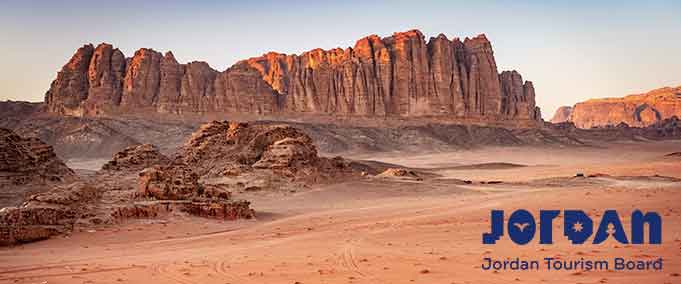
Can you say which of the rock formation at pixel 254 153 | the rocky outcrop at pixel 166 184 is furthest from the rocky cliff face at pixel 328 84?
the rocky outcrop at pixel 166 184

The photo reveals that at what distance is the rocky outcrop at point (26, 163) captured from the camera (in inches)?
787

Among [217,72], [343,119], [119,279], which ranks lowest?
[119,279]

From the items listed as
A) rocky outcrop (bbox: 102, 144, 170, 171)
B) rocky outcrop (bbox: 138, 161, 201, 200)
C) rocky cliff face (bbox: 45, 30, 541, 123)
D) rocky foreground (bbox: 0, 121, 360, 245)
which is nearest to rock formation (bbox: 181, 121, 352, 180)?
rocky foreground (bbox: 0, 121, 360, 245)

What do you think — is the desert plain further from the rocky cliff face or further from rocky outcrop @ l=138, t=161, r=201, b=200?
the rocky cliff face

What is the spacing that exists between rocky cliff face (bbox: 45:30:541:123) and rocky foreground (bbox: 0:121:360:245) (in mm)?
68991

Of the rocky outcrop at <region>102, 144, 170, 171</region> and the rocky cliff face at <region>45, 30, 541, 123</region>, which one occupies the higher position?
the rocky cliff face at <region>45, 30, 541, 123</region>

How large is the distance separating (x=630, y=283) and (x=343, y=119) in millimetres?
95220

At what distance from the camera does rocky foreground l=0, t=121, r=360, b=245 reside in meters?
14.5

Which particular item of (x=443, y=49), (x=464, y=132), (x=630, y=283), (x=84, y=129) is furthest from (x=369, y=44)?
(x=630, y=283)

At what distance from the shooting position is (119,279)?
8750 mm

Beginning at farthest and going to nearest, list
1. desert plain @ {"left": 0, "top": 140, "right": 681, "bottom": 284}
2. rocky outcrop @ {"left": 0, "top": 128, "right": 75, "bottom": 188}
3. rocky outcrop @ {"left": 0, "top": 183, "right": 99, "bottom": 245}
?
1. rocky outcrop @ {"left": 0, "top": 128, "right": 75, "bottom": 188}
2. rocky outcrop @ {"left": 0, "top": 183, "right": 99, "bottom": 245}
3. desert plain @ {"left": 0, "top": 140, "right": 681, "bottom": 284}

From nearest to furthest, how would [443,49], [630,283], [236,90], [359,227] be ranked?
[630,283], [359,227], [236,90], [443,49]

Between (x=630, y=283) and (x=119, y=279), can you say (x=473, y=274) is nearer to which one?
(x=630, y=283)

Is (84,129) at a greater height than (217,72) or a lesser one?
lesser
